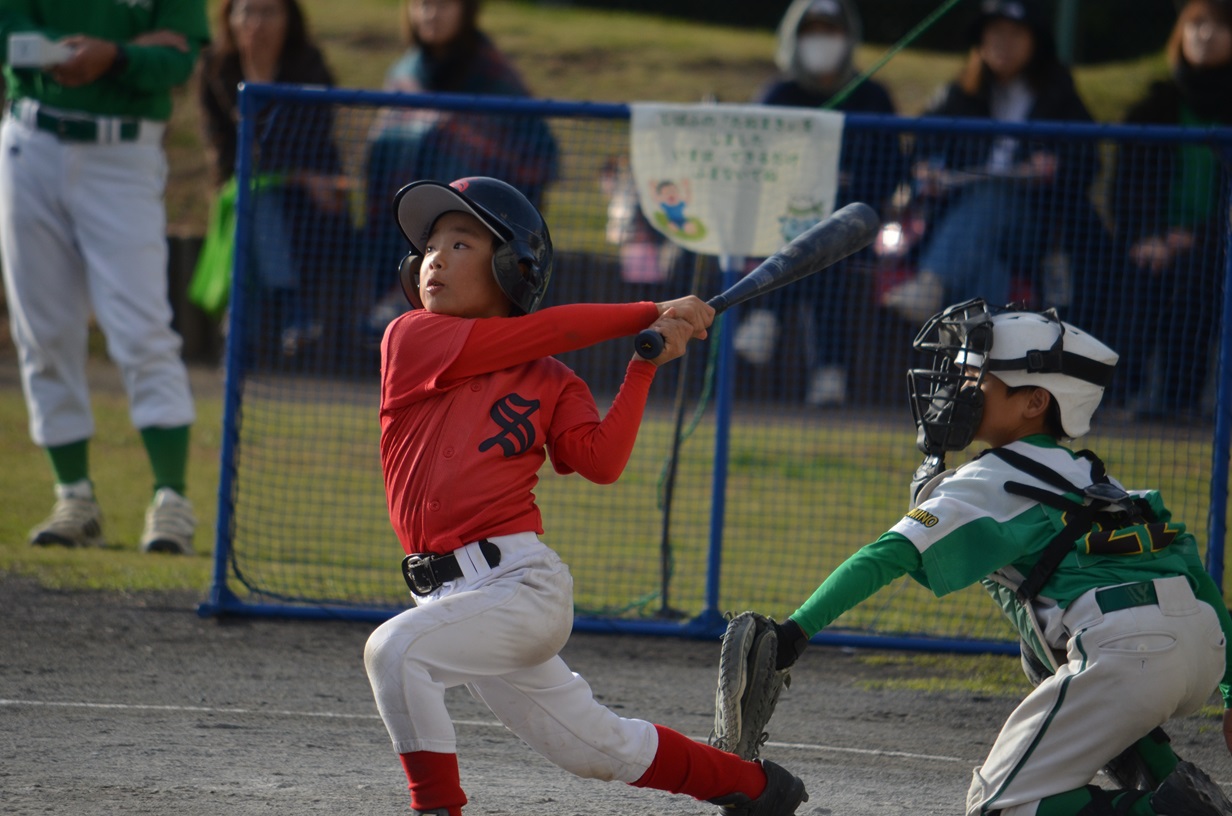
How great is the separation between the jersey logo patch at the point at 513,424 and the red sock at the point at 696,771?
68 cm

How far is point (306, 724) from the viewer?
4246 mm

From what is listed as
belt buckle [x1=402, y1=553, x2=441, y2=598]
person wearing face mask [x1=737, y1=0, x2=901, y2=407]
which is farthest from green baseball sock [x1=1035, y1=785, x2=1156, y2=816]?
person wearing face mask [x1=737, y1=0, x2=901, y2=407]

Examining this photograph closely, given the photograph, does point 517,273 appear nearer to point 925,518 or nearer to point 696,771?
point 925,518

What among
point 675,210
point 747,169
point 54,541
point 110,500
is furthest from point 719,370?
point 110,500

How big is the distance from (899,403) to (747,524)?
970mm

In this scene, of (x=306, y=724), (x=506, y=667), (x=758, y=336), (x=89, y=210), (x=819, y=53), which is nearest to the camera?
A: (x=506, y=667)

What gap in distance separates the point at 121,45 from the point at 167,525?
194 centimetres

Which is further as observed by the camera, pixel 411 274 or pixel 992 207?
pixel 992 207

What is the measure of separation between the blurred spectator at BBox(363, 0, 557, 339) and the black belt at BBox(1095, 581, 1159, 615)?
127 inches

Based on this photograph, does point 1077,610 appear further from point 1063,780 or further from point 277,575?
point 277,575

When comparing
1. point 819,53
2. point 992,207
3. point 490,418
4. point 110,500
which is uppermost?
point 819,53

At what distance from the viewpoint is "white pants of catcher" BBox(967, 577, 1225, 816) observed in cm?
323

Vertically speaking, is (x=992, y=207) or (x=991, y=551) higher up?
(x=992, y=207)

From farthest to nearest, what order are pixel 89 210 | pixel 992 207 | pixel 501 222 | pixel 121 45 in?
1. pixel 992 207
2. pixel 89 210
3. pixel 121 45
4. pixel 501 222
